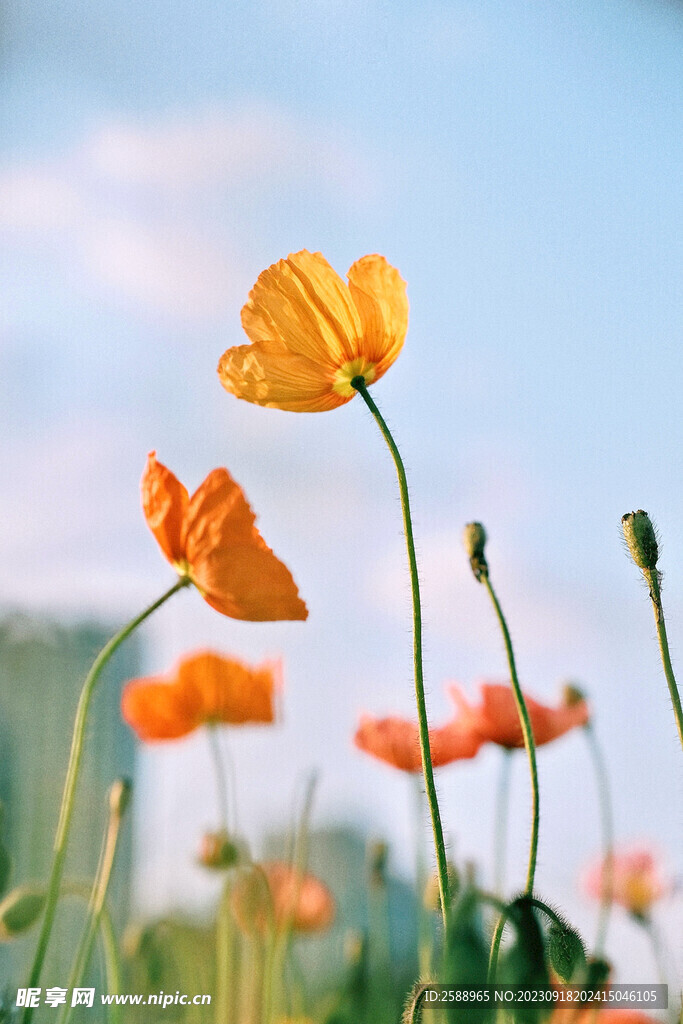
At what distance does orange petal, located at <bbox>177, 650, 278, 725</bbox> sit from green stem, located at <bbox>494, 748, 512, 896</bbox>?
153mm

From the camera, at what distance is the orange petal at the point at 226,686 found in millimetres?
498

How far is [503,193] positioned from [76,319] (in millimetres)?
324

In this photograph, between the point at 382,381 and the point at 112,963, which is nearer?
the point at 112,963

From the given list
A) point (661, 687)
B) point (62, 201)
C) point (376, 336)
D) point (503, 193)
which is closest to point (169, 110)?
point (62, 201)

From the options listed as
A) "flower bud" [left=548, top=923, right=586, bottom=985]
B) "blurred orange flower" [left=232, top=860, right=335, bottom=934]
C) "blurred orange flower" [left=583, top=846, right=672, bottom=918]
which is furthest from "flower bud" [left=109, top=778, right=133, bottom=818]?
"blurred orange flower" [left=583, top=846, right=672, bottom=918]

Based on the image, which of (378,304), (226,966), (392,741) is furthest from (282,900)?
(378,304)

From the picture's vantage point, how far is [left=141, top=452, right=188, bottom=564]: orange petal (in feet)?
1.28

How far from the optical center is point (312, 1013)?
0.55 meters

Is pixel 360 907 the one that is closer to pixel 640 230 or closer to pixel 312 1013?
pixel 312 1013

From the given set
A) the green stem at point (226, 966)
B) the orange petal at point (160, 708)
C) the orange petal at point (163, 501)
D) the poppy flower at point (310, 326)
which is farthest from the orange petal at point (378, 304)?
the green stem at point (226, 966)

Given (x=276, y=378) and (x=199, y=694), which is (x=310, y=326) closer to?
(x=276, y=378)

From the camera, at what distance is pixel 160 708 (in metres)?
0.50

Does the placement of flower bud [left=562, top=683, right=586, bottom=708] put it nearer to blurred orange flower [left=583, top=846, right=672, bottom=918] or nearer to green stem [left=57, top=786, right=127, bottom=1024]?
blurred orange flower [left=583, top=846, right=672, bottom=918]

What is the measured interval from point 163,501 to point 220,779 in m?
0.26
